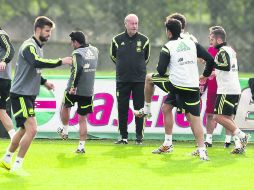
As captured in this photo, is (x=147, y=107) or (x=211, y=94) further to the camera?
(x=211, y=94)

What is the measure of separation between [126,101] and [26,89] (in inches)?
143

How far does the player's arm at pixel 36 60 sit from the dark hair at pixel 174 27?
1.94 m

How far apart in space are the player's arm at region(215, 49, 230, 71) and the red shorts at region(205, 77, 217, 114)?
4.34 ft

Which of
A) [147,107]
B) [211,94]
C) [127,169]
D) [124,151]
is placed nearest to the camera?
[127,169]

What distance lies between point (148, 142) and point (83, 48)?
2.49 meters

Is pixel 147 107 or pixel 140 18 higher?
pixel 147 107

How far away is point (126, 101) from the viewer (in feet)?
46.5

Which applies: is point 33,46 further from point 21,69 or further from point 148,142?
point 148,142

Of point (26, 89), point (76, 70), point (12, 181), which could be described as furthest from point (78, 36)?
point (12, 181)

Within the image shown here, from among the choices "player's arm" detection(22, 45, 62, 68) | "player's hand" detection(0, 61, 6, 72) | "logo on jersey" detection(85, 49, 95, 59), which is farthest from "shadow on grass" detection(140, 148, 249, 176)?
"player's hand" detection(0, 61, 6, 72)

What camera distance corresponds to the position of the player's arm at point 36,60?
10.5 meters

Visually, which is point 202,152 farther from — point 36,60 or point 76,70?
point 36,60

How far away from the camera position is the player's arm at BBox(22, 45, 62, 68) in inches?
414

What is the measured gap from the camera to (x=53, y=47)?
2905cm
